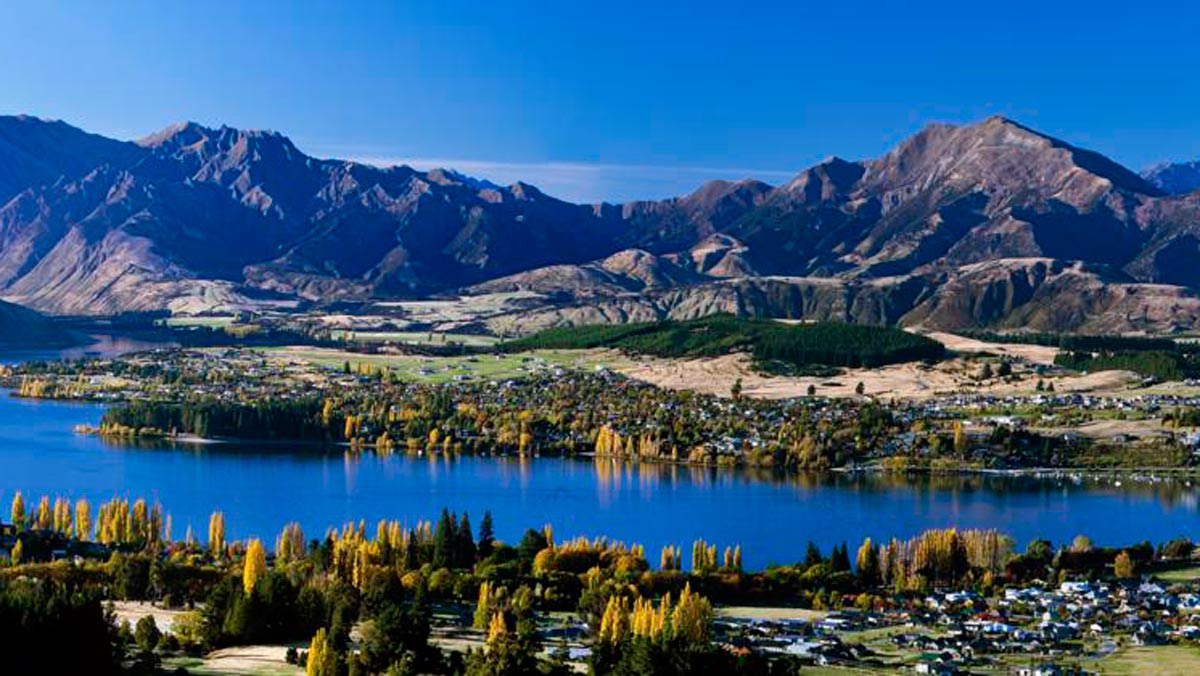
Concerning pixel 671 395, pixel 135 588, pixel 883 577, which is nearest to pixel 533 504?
pixel 883 577

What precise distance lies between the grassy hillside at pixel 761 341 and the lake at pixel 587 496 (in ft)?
174

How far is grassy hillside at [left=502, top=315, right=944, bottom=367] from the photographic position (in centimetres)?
13838

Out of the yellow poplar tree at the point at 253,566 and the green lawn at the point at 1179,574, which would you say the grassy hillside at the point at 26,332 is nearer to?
the yellow poplar tree at the point at 253,566

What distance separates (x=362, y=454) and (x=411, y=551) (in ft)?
132

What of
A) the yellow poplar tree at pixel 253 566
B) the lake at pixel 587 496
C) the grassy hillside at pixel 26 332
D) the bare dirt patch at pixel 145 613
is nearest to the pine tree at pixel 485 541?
the lake at pixel 587 496

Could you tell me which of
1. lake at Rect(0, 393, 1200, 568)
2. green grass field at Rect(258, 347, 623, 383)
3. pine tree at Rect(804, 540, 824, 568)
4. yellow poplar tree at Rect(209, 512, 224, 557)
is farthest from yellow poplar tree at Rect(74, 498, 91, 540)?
green grass field at Rect(258, 347, 623, 383)

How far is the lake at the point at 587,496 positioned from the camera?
64.9 metres

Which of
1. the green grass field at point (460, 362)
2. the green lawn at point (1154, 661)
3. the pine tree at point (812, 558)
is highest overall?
the green grass field at point (460, 362)

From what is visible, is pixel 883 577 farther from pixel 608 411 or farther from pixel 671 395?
pixel 671 395

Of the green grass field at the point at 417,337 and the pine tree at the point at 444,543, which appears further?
the green grass field at the point at 417,337

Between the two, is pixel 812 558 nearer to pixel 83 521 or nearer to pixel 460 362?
pixel 83 521

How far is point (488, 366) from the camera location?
14262 cm

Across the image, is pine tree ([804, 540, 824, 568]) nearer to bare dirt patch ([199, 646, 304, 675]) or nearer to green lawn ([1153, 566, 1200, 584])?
green lawn ([1153, 566, 1200, 584])

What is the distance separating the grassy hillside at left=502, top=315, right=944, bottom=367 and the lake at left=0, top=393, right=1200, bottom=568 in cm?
5290
